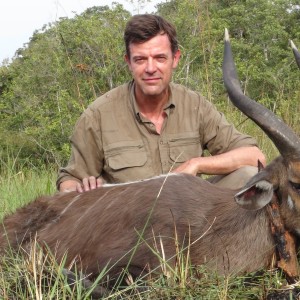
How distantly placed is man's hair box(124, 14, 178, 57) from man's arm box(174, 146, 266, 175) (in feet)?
2.75

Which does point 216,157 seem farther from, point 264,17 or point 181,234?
point 264,17

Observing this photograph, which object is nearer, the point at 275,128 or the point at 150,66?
the point at 275,128

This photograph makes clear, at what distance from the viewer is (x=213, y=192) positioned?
346 centimetres

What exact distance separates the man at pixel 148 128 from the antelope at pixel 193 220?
0.66m

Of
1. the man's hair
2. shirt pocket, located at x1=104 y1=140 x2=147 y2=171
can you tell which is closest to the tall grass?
shirt pocket, located at x1=104 y1=140 x2=147 y2=171

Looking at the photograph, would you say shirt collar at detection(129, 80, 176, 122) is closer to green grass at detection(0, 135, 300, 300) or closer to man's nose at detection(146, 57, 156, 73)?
man's nose at detection(146, 57, 156, 73)

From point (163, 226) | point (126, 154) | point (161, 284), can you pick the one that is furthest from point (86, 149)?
point (161, 284)

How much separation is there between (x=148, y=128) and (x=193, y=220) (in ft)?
3.87

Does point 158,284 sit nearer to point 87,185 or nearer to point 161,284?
point 161,284

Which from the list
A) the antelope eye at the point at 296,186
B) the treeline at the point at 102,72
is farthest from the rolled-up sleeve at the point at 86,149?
the antelope eye at the point at 296,186

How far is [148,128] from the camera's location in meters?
4.32

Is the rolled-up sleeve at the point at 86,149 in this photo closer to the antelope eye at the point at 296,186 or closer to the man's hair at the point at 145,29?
the man's hair at the point at 145,29

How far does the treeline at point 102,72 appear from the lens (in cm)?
746

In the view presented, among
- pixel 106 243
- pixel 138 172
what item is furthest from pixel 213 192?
pixel 138 172
